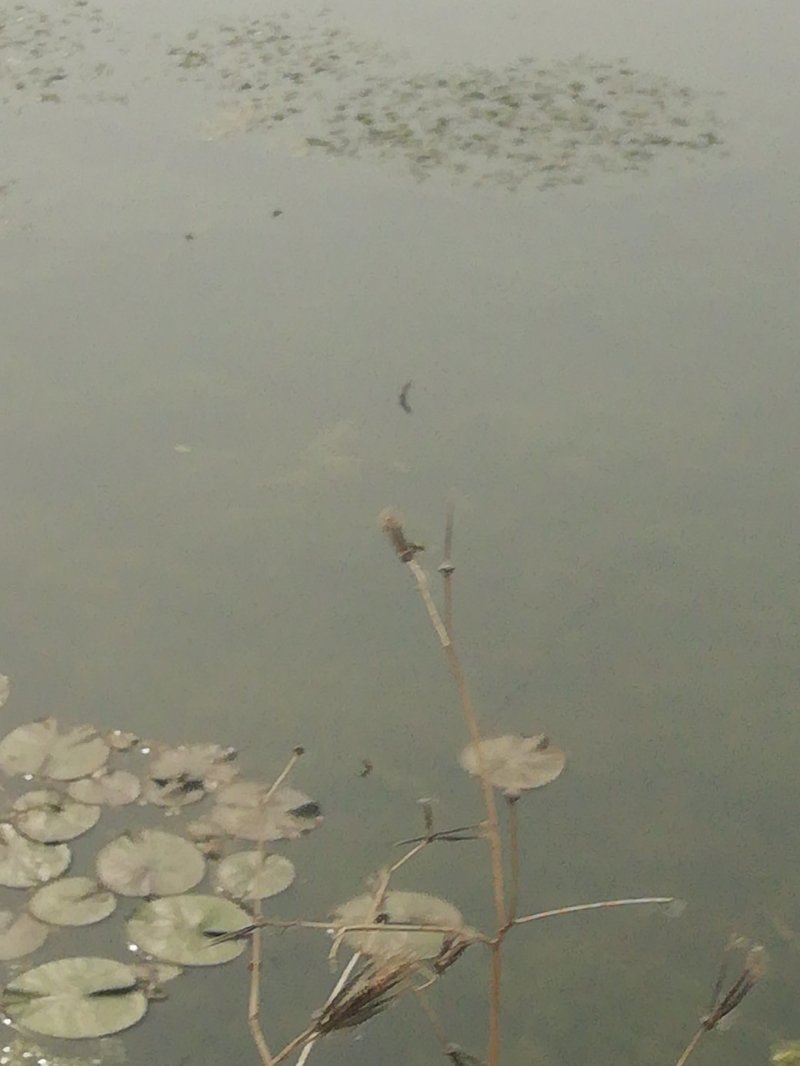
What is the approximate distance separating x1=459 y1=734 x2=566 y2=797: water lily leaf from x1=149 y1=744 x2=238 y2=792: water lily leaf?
1.04ft

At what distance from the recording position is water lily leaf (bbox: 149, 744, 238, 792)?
5.58ft

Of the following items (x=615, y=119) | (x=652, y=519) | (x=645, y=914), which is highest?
(x=615, y=119)

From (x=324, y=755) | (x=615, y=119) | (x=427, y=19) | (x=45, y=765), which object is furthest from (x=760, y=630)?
(x=427, y=19)

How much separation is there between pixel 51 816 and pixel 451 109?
2.55 m

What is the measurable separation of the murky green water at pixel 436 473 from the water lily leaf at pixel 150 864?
0.12 metres

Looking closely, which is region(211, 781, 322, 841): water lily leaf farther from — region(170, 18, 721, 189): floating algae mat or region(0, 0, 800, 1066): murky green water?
region(170, 18, 721, 189): floating algae mat

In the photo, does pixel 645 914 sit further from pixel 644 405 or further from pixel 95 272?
pixel 95 272

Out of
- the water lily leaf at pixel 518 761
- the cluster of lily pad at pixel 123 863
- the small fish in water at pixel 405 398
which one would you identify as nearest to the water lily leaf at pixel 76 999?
the cluster of lily pad at pixel 123 863

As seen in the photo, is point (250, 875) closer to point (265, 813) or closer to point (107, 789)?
point (265, 813)

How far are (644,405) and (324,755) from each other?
1.04 m

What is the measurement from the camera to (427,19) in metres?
4.14

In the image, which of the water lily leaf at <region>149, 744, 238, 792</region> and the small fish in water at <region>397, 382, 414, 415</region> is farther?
the small fish in water at <region>397, 382, 414, 415</region>

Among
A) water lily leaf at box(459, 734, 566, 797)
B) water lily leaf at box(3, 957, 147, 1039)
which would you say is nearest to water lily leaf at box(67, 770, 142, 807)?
water lily leaf at box(3, 957, 147, 1039)

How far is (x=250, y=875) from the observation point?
5.14ft
